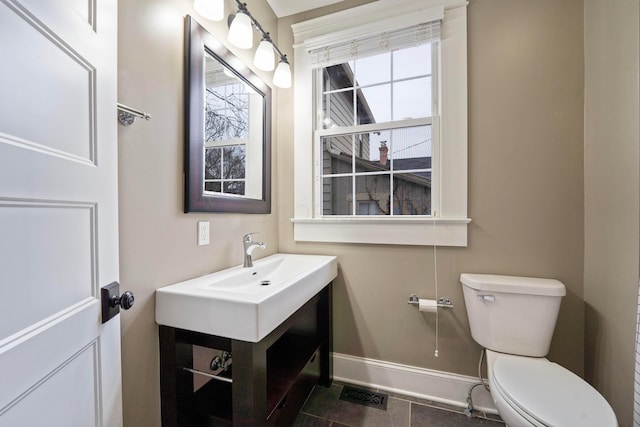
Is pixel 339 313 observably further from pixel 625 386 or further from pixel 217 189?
pixel 625 386

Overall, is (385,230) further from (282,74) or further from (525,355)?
(282,74)

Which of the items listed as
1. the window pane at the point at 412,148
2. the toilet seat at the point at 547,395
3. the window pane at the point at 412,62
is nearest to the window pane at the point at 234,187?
the window pane at the point at 412,148

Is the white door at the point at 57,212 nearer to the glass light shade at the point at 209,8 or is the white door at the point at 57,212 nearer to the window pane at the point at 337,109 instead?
the glass light shade at the point at 209,8

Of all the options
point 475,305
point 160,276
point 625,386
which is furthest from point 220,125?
point 625,386

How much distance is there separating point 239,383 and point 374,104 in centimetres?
168

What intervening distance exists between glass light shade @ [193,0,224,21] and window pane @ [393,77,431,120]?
3.52ft

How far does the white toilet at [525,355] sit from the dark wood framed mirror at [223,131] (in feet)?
4.39

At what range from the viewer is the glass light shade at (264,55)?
59.5 inches

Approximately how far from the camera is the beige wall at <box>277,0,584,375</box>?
4.51 ft

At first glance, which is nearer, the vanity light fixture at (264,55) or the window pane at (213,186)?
the window pane at (213,186)

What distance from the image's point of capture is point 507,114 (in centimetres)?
146

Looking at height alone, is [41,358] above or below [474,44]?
below

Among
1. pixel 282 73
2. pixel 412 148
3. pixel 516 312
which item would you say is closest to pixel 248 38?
pixel 282 73

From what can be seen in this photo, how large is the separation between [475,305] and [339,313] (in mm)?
818
